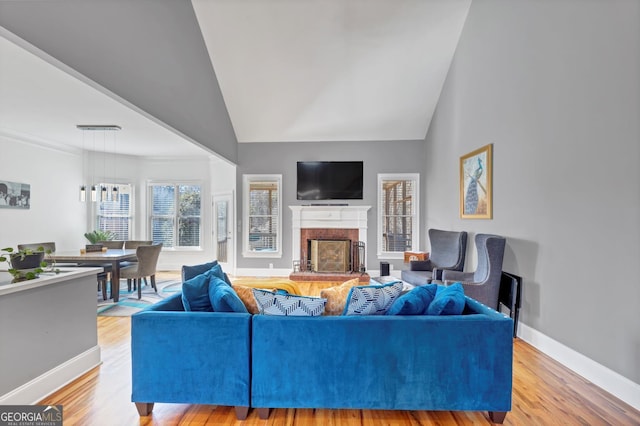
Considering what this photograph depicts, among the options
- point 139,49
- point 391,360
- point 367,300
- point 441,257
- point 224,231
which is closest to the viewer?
point 391,360

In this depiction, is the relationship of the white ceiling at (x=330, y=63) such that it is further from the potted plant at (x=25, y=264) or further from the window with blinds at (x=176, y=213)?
the potted plant at (x=25, y=264)

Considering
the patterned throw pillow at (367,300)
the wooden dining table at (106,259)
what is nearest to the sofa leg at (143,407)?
the patterned throw pillow at (367,300)

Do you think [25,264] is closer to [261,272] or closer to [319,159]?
[261,272]

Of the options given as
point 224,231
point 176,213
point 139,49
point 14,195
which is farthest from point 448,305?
point 14,195

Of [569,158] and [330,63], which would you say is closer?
[569,158]

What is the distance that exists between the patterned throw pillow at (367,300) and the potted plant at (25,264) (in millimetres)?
2397

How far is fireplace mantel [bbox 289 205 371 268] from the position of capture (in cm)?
648

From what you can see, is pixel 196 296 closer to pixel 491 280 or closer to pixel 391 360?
pixel 391 360

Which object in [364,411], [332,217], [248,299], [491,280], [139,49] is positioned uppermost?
[139,49]

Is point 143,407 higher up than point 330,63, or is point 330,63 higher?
point 330,63

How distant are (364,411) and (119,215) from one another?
24.0ft

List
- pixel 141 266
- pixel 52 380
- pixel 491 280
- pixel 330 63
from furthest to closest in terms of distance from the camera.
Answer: pixel 330 63 → pixel 141 266 → pixel 491 280 → pixel 52 380

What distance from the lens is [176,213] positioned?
7430 millimetres

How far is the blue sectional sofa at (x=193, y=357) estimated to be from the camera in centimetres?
193
